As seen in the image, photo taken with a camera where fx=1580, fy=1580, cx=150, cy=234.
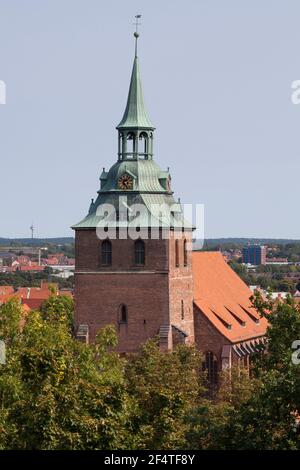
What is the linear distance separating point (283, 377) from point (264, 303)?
11907mm

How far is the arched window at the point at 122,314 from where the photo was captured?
7369cm

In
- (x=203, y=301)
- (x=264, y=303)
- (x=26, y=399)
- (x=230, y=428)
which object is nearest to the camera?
(x=230, y=428)

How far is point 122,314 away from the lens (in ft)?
A: 242

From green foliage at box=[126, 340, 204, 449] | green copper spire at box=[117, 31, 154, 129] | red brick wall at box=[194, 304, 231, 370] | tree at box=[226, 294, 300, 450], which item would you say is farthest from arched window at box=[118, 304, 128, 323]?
tree at box=[226, 294, 300, 450]

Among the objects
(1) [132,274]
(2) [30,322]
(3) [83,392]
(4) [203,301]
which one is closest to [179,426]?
(3) [83,392]

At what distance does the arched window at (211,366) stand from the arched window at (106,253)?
23.2 ft

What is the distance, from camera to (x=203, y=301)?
7869 centimetres

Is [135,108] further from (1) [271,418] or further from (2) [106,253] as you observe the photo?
(1) [271,418]

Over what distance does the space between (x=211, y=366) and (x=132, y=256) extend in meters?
7.32

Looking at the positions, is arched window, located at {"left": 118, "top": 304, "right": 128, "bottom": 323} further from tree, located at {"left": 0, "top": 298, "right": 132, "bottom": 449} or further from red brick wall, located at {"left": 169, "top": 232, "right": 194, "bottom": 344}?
tree, located at {"left": 0, "top": 298, "right": 132, "bottom": 449}

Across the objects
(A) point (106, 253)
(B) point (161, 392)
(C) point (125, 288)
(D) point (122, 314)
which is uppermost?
(A) point (106, 253)

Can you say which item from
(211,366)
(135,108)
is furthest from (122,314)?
(135,108)

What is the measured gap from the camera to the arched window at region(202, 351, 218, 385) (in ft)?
249
